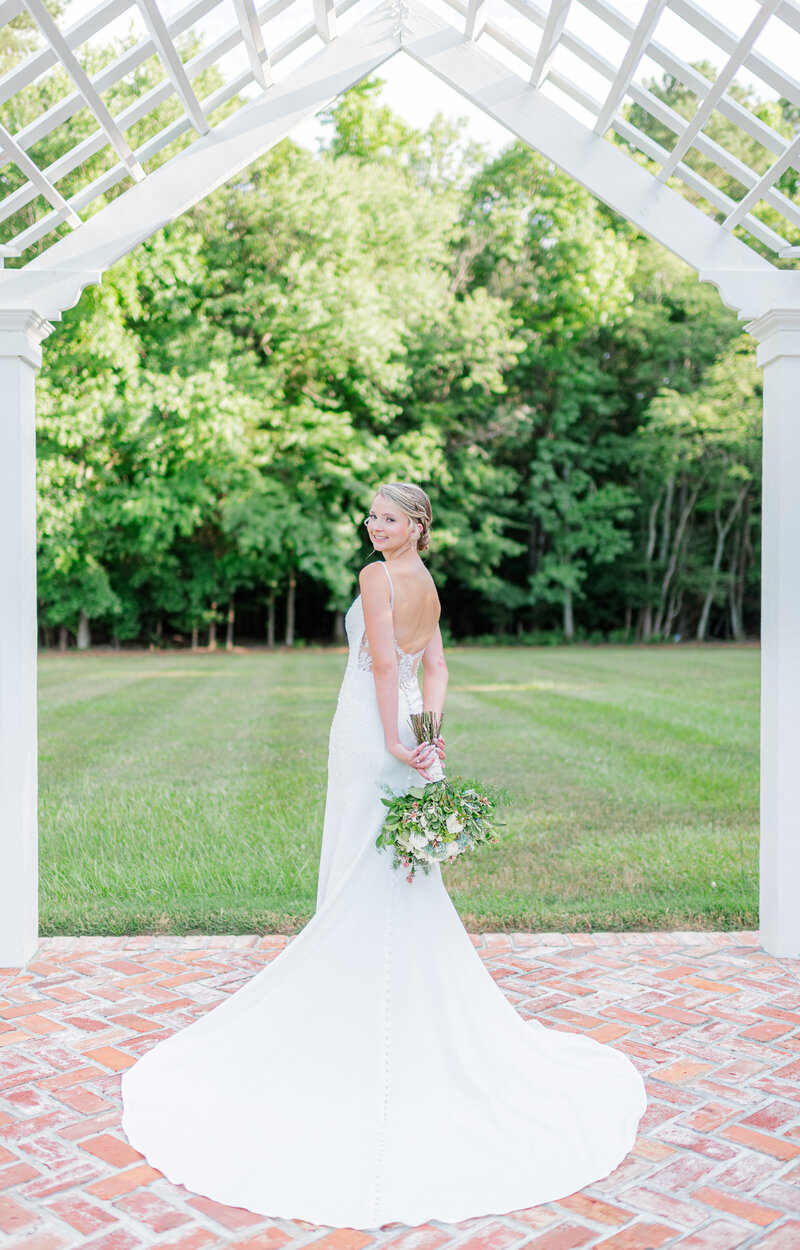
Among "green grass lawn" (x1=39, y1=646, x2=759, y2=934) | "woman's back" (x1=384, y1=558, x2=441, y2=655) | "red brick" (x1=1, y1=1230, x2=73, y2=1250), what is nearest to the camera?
"red brick" (x1=1, y1=1230, x2=73, y2=1250)

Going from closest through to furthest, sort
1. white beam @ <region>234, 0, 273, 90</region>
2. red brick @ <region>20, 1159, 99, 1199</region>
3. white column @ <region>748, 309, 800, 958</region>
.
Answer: red brick @ <region>20, 1159, 99, 1199</region>, white beam @ <region>234, 0, 273, 90</region>, white column @ <region>748, 309, 800, 958</region>

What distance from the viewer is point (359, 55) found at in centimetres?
467

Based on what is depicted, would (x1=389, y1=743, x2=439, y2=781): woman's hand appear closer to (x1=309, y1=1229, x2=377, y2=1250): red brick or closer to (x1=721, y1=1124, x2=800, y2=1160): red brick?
(x1=309, y1=1229, x2=377, y2=1250): red brick

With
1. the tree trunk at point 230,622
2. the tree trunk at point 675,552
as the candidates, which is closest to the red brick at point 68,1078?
the tree trunk at point 230,622

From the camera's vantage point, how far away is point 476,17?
448 centimetres

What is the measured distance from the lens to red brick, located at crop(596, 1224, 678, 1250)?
8.32ft

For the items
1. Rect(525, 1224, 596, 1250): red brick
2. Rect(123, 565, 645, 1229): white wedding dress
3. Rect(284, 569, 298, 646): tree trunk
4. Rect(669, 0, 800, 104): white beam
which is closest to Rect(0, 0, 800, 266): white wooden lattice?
Rect(669, 0, 800, 104): white beam

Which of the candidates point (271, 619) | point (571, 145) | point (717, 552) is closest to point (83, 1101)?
point (571, 145)

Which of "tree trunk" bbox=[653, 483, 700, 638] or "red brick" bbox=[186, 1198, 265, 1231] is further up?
"tree trunk" bbox=[653, 483, 700, 638]

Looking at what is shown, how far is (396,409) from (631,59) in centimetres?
1902

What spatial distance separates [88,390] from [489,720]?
1240 cm

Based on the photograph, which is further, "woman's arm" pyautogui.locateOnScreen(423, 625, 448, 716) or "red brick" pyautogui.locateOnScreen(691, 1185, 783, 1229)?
"woman's arm" pyautogui.locateOnScreen(423, 625, 448, 716)

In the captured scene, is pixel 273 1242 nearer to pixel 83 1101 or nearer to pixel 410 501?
pixel 83 1101

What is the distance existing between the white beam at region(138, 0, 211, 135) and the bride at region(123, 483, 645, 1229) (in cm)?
218
